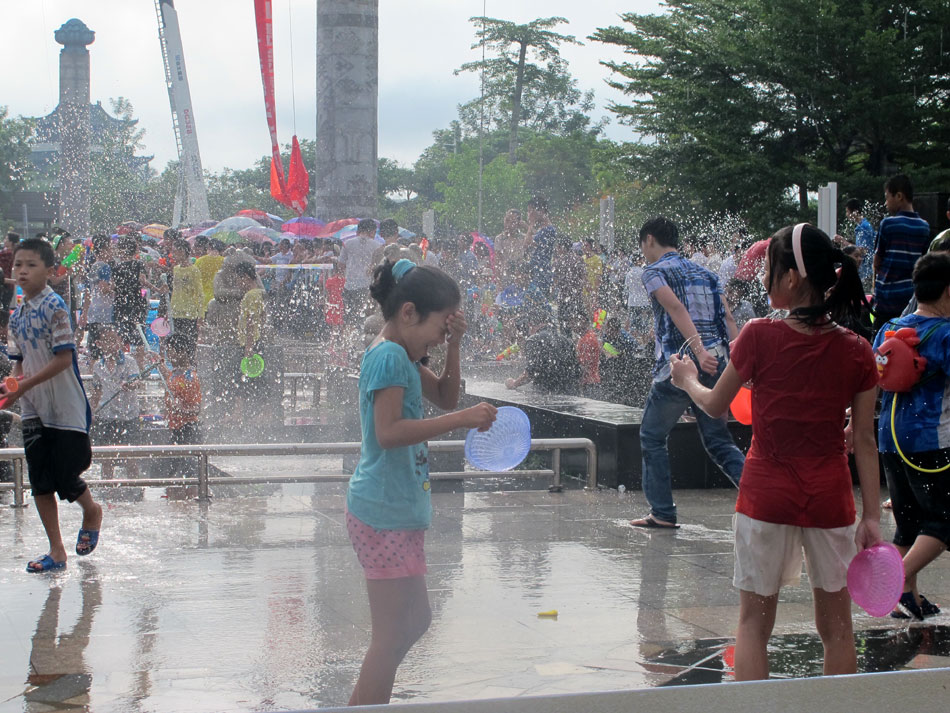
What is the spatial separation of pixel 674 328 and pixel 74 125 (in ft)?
139

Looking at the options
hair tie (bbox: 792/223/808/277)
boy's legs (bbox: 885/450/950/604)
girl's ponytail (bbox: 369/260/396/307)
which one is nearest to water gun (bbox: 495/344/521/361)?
boy's legs (bbox: 885/450/950/604)

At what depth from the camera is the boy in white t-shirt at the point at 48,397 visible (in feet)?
19.0

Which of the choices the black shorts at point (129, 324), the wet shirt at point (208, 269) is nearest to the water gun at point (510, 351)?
the wet shirt at point (208, 269)

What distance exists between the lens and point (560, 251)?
534 inches

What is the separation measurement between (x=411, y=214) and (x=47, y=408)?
80.1 m

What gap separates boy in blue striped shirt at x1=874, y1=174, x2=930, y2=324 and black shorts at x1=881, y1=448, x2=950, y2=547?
3.13 m

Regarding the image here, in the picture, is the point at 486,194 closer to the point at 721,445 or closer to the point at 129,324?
the point at 129,324

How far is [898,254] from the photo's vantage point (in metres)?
8.02

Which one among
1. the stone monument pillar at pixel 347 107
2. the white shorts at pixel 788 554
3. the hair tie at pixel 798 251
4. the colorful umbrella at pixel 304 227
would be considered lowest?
the white shorts at pixel 788 554

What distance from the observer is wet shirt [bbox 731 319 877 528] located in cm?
343

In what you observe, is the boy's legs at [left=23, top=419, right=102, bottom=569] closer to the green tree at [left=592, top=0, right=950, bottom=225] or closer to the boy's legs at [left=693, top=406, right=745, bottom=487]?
the boy's legs at [left=693, top=406, right=745, bottom=487]

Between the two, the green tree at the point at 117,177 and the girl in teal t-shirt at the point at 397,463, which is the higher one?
the green tree at the point at 117,177

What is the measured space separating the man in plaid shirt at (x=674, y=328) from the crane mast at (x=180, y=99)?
22714 millimetres

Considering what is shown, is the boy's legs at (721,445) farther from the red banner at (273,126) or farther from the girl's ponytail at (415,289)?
the red banner at (273,126)
